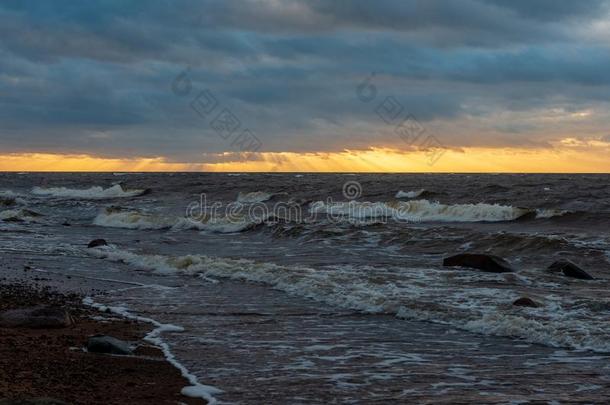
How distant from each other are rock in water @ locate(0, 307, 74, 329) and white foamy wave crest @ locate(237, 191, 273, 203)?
38.6 metres

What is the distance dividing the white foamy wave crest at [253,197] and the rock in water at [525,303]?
1492 inches

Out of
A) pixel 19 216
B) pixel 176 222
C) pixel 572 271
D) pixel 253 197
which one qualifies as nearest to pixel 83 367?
pixel 572 271

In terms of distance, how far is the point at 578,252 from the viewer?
18.5m

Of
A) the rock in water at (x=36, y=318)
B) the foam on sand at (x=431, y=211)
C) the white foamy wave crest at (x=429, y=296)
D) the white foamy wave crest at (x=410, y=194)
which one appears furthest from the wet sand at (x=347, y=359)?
the white foamy wave crest at (x=410, y=194)

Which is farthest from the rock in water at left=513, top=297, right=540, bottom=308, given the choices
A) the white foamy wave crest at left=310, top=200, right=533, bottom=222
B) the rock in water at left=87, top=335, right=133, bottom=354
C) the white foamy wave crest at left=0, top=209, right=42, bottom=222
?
the white foamy wave crest at left=0, top=209, right=42, bottom=222

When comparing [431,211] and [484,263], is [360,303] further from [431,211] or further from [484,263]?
[431,211]

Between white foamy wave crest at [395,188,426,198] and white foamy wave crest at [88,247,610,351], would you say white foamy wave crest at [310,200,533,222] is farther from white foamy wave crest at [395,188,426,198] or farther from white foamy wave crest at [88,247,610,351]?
white foamy wave crest at [88,247,610,351]

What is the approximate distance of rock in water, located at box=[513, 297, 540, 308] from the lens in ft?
36.0

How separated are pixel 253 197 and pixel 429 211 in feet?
63.2

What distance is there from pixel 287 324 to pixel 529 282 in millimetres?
6172

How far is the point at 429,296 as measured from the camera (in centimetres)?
1216

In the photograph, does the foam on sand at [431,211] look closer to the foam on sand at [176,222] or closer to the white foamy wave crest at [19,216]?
the foam on sand at [176,222]

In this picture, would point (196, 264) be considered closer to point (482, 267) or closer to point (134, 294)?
point (134, 294)

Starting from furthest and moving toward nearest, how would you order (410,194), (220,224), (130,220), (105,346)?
(410,194), (130,220), (220,224), (105,346)
